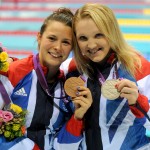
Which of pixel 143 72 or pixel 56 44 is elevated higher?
pixel 56 44

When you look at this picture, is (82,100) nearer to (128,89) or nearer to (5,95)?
(128,89)

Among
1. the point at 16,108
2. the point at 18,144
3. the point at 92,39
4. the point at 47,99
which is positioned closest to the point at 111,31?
the point at 92,39

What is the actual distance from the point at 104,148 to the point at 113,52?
0.53m

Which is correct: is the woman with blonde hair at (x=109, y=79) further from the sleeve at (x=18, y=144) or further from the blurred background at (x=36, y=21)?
the blurred background at (x=36, y=21)

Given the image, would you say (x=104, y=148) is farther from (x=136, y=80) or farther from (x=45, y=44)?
(x=45, y=44)

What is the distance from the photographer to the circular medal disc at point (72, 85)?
5.79ft

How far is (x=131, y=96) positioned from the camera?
1630 millimetres

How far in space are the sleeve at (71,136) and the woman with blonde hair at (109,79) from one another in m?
0.06

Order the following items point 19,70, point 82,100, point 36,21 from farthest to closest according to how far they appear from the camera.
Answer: point 36,21 → point 19,70 → point 82,100

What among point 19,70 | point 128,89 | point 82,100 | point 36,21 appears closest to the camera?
point 128,89

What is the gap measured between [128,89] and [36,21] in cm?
495

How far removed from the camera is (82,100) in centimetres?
174

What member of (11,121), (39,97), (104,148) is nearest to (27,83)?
(39,97)

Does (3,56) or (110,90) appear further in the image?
(3,56)
